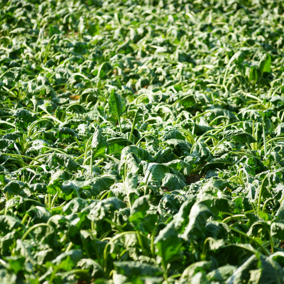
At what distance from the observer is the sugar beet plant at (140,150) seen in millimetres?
1870

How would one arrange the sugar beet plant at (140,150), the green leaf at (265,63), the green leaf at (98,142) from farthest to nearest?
the green leaf at (265,63) → the green leaf at (98,142) → the sugar beet plant at (140,150)

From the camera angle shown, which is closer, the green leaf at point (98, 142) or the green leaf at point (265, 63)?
the green leaf at point (98, 142)

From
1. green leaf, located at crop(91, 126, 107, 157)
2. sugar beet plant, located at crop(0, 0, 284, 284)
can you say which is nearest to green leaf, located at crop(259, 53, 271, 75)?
sugar beet plant, located at crop(0, 0, 284, 284)

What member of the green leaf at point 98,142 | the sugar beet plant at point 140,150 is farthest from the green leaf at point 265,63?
the green leaf at point 98,142

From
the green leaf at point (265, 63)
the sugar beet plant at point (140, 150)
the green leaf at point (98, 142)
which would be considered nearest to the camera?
the sugar beet plant at point (140, 150)

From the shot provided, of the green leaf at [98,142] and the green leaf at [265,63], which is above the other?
the green leaf at [98,142]

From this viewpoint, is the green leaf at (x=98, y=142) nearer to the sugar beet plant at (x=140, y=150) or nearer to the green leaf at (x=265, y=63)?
the sugar beet plant at (x=140, y=150)

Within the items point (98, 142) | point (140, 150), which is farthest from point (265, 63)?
point (98, 142)

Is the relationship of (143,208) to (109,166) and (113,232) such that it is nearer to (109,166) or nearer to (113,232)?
(113,232)

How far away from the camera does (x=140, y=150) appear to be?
113 inches

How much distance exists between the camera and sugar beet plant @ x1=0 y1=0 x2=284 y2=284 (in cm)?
187

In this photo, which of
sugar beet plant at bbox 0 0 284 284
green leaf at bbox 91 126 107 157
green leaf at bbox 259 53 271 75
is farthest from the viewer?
green leaf at bbox 259 53 271 75

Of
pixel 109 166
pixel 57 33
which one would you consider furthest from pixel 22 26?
pixel 109 166

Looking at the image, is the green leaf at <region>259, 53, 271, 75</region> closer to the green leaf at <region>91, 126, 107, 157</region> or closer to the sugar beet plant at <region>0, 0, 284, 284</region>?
the sugar beet plant at <region>0, 0, 284, 284</region>
